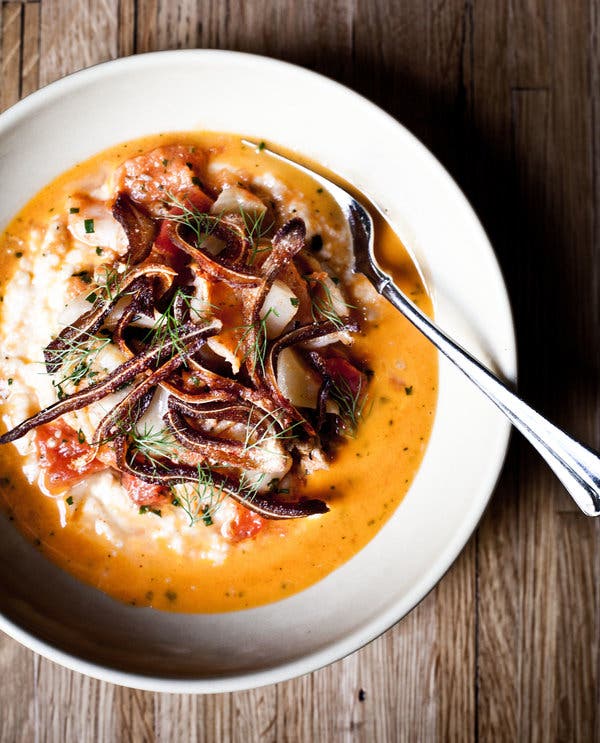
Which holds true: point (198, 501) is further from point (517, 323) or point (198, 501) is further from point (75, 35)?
point (75, 35)

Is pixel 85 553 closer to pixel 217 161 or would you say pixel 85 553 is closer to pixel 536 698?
pixel 217 161

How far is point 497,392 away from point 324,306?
2.82ft

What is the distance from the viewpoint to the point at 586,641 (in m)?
3.23

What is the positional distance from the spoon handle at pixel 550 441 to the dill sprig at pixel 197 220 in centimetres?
118

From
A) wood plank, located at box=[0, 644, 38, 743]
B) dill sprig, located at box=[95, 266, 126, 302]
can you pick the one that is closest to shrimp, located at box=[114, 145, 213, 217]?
dill sprig, located at box=[95, 266, 126, 302]

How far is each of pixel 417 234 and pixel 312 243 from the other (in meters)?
0.47

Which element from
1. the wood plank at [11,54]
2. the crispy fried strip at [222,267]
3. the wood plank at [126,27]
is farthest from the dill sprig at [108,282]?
the wood plank at [126,27]

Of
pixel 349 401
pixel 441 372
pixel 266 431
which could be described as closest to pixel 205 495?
pixel 266 431

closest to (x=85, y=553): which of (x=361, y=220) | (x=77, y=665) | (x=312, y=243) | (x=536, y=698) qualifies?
(x=77, y=665)

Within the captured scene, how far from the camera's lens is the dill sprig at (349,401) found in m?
3.01

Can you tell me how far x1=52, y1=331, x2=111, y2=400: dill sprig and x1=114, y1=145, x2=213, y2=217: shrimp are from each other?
25.1 inches

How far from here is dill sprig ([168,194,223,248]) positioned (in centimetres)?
302

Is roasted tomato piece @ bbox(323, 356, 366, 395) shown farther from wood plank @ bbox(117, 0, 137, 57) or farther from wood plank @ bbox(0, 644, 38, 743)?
wood plank @ bbox(0, 644, 38, 743)

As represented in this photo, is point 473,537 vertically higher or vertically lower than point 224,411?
lower
